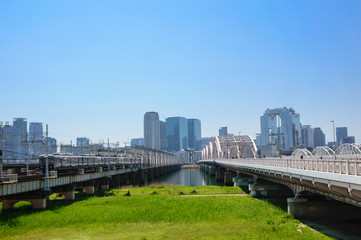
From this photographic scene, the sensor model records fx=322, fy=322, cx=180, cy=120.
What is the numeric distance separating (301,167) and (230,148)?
14264cm

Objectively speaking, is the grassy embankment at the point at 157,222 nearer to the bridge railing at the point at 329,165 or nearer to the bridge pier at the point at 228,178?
the bridge railing at the point at 329,165

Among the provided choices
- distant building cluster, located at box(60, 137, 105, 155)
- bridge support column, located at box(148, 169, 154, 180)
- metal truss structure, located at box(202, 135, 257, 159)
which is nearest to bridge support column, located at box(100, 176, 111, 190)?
distant building cluster, located at box(60, 137, 105, 155)

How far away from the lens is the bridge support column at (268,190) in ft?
171

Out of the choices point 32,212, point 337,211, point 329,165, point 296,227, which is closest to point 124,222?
point 32,212

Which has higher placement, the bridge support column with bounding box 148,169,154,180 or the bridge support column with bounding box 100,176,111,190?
the bridge support column with bounding box 100,176,111,190

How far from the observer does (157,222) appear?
3353 cm

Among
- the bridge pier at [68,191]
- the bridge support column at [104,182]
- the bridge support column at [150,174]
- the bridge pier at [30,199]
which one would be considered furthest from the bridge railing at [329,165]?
the bridge support column at [150,174]

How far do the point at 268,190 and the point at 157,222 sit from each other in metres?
25.1

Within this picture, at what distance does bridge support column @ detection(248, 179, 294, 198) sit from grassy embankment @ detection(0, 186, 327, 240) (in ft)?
27.0

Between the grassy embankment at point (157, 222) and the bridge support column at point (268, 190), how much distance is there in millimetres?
8237

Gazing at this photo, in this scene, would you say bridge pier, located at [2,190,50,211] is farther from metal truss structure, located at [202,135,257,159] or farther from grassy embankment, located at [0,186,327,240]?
metal truss structure, located at [202,135,257,159]

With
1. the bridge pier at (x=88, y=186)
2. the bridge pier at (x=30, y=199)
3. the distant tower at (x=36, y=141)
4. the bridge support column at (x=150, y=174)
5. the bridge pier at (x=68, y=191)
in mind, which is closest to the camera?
the bridge pier at (x=30, y=199)

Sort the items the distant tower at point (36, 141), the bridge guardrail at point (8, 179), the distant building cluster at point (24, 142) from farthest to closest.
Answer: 1. the distant tower at point (36, 141)
2. the distant building cluster at point (24, 142)
3. the bridge guardrail at point (8, 179)

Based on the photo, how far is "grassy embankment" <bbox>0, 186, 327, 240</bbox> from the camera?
92.3 ft
